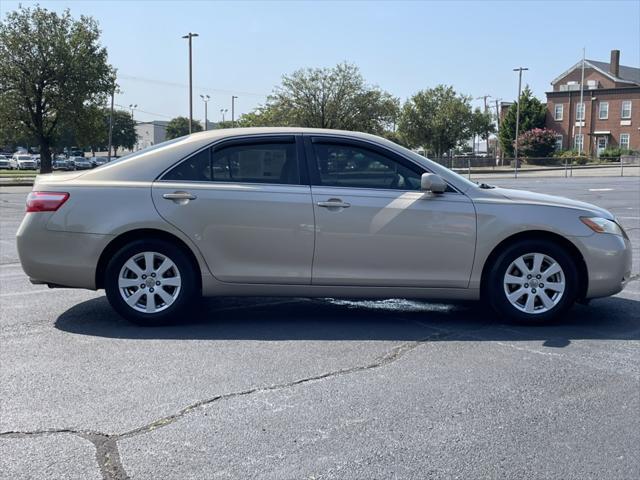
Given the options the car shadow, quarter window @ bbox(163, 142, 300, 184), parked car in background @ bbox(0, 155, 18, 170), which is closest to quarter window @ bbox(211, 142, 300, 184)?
quarter window @ bbox(163, 142, 300, 184)

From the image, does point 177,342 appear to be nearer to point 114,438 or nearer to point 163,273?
point 163,273

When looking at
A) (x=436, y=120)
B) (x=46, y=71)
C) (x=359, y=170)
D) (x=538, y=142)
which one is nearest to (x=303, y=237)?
(x=359, y=170)

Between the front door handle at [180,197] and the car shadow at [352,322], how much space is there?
107 centimetres

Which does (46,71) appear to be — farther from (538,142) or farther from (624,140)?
(624,140)

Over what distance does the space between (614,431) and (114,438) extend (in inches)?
106

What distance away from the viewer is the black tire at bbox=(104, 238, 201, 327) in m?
5.71

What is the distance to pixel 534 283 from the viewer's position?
19.1 ft

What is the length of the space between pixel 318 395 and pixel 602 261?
117 inches

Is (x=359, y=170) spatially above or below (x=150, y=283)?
above

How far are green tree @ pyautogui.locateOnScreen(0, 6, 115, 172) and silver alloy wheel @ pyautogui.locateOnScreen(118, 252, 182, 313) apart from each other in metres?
38.1

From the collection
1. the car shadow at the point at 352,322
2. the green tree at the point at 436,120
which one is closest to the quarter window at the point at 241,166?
the car shadow at the point at 352,322

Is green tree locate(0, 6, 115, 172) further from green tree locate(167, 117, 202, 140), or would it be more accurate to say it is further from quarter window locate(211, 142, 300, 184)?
green tree locate(167, 117, 202, 140)

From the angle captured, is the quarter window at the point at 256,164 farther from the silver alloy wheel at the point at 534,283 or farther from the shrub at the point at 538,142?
the shrub at the point at 538,142

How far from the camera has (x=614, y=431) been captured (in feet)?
12.3
